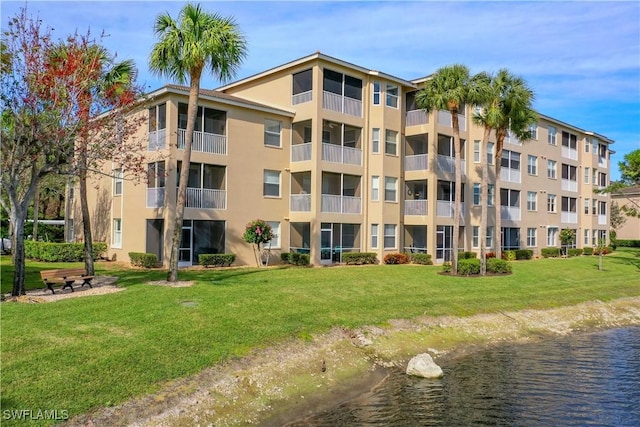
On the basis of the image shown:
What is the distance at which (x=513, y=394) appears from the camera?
40.8 ft

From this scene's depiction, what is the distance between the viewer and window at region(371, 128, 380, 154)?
33.5 metres

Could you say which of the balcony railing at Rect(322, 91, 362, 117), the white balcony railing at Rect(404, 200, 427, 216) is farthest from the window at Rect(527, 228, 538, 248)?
the balcony railing at Rect(322, 91, 362, 117)

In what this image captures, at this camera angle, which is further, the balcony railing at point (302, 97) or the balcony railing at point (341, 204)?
the balcony railing at point (341, 204)

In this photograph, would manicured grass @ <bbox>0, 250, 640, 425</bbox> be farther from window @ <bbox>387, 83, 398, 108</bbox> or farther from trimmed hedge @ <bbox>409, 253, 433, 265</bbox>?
window @ <bbox>387, 83, 398, 108</bbox>

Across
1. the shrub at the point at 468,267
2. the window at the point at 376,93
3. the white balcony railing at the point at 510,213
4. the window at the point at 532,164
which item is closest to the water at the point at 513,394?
the shrub at the point at 468,267

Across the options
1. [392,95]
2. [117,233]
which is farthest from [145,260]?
[392,95]

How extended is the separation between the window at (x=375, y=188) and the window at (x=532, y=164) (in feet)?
61.6

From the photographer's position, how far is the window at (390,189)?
33916 millimetres

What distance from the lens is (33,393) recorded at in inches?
369

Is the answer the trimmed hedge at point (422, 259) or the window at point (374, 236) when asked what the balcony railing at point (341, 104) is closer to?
the window at point (374, 236)

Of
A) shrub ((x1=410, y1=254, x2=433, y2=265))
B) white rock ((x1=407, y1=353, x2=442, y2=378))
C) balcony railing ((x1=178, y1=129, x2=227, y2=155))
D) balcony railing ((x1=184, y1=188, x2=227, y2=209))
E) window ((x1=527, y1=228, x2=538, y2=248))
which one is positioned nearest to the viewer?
white rock ((x1=407, y1=353, x2=442, y2=378))

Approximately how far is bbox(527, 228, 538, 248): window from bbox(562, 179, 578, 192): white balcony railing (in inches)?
297

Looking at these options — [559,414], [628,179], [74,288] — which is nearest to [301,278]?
[74,288]

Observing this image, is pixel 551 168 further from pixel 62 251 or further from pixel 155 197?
pixel 62 251
